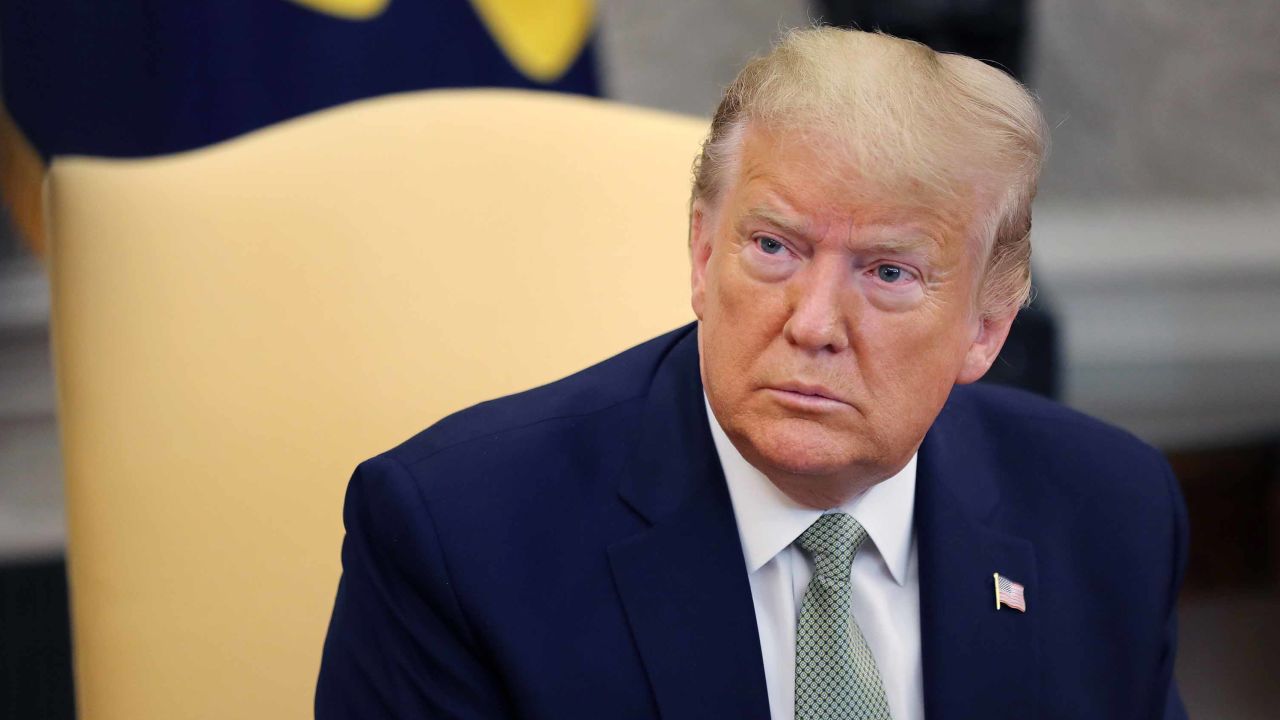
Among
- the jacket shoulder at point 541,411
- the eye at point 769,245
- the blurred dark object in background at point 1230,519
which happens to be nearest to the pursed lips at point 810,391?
the eye at point 769,245

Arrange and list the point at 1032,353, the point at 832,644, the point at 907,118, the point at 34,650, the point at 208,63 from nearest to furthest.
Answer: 1. the point at 907,118
2. the point at 832,644
3. the point at 208,63
4. the point at 34,650
5. the point at 1032,353

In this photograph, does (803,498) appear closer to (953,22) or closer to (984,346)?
(984,346)

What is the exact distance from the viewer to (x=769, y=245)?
109 centimetres

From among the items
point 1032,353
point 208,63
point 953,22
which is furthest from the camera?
point 1032,353

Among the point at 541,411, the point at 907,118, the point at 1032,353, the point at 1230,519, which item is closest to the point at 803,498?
the point at 541,411

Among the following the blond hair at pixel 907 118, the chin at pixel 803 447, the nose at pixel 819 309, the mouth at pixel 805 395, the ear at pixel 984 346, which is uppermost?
the blond hair at pixel 907 118

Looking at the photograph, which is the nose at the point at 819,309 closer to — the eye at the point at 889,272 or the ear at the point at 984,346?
the eye at the point at 889,272

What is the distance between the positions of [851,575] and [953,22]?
1478 millimetres

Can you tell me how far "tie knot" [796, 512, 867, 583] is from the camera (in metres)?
1.22

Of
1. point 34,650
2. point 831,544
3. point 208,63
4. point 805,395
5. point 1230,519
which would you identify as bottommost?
point 1230,519

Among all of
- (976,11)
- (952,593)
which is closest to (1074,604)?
(952,593)

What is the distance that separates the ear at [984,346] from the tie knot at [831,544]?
155mm

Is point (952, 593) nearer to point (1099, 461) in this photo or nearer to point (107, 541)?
point (1099, 461)

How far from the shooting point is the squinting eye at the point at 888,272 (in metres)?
1.08
